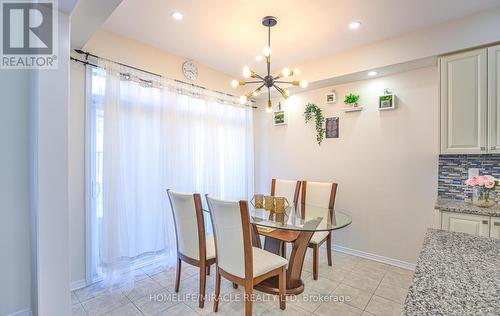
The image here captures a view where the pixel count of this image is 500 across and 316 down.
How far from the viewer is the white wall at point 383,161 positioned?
278 cm

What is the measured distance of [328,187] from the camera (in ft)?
9.98

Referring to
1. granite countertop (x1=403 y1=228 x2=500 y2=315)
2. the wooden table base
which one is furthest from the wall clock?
granite countertop (x1=403 y1=228 x2=500 y2=315)

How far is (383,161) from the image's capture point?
10.1 feet

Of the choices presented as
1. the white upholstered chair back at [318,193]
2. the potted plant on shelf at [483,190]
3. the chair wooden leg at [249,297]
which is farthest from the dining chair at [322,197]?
the potted plant on shelf at [483,190]

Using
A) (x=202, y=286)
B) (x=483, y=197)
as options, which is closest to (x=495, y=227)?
(x=483, y=197)

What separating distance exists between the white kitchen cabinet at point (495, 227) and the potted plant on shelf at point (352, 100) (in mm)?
1872

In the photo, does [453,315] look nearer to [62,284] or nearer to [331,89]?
[62,284]

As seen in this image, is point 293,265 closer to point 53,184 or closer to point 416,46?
point 53,184

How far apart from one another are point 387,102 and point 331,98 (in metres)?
0.75

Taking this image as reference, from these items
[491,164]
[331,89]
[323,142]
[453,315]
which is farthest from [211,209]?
[491,164]

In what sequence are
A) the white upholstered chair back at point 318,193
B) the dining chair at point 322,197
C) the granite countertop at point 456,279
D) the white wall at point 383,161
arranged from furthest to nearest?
1. the white upholstered chair back at point 318,193
2. the dining chair at point 322,197
3. the white wall at point 383,161
4. the granite countertop at point 456,279

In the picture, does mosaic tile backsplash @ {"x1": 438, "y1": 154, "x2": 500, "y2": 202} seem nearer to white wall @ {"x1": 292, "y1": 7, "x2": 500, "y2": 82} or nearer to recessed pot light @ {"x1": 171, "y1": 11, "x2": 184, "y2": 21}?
white wall @ {"x1": 292, "y1": 7, "x2": 500, "y2": 82}

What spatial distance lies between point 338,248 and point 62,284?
10.5ft
